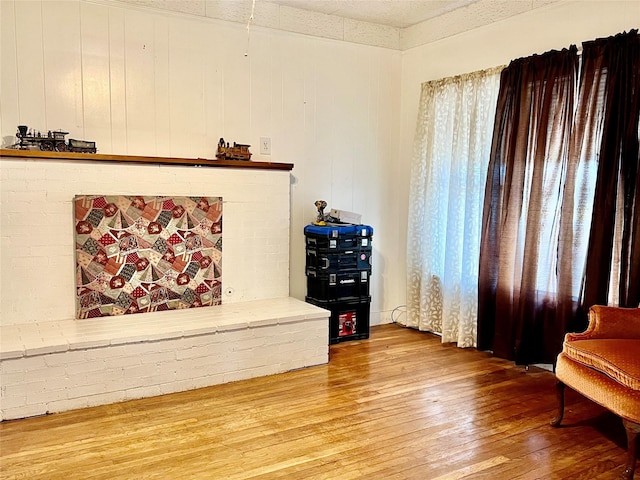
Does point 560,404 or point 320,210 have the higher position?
point 320,210

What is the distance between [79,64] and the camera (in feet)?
11.5

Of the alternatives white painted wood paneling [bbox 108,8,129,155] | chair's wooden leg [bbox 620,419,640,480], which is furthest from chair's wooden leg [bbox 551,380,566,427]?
white painted wood paneling [bbox 108,8,129,155]

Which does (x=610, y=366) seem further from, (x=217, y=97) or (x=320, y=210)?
(x=217, y=97)

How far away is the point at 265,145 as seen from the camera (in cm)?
420

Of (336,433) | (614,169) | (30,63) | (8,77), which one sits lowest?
(336,433)

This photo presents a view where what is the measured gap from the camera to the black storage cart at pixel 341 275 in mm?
4160

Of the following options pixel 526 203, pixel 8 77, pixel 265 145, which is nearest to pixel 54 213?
pixel 8 77

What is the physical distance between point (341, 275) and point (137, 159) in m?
1.72

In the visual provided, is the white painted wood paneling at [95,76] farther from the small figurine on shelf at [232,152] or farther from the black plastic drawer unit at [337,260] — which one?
the black plastic drawer unit at [337,260]

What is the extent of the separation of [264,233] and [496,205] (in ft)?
5.58

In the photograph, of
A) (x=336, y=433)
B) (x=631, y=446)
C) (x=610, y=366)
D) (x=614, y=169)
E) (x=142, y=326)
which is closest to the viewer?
(x=631, y=446)

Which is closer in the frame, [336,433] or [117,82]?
[336,433]

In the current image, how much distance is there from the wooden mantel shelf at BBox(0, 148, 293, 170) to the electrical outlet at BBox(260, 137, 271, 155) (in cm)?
20

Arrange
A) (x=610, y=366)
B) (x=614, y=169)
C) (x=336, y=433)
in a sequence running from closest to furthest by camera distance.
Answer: (x=610, y=366), (x=336, y=433), (x=614, y=169)
